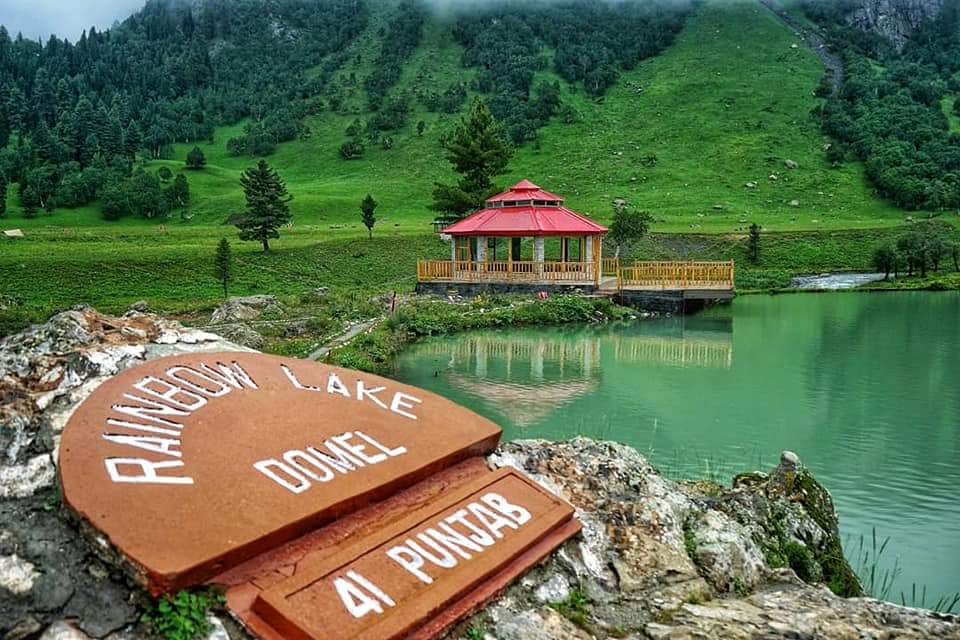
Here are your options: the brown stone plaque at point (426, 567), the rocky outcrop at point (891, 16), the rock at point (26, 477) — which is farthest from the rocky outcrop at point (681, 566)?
the rocky outcrop at point (891, 16)

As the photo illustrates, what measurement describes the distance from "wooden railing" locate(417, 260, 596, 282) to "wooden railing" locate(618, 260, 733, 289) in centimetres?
166

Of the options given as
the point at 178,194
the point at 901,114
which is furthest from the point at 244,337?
the point at 901,114

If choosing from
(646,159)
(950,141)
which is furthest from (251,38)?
(950,141)

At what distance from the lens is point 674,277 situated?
26828 mm

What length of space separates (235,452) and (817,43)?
101458 millimetres

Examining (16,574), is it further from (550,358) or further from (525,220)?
(525,220)

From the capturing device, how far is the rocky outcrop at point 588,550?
9.26 feet

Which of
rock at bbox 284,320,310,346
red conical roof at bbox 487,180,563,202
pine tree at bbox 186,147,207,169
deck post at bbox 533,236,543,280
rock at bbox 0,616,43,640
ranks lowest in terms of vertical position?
rock at bbox 284,320,310,346

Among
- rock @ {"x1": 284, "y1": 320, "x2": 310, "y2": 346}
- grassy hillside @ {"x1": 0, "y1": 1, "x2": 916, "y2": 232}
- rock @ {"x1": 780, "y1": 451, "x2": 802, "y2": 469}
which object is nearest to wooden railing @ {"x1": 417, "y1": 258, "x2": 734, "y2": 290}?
rock @ {"x1": 284, "y1": 320, "x2": 310, "y2": 346}

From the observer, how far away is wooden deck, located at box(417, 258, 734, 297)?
25.6 meters

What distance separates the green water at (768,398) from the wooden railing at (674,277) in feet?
8.93

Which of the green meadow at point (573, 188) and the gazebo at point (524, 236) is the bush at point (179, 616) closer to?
the green meadow at point (573, 188)

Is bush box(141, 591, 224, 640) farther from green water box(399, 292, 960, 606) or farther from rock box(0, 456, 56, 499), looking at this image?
green water box(399, 292, 960, 606)

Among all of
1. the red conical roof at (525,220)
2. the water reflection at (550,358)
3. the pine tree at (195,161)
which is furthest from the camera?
the pine tree at (195,161)
